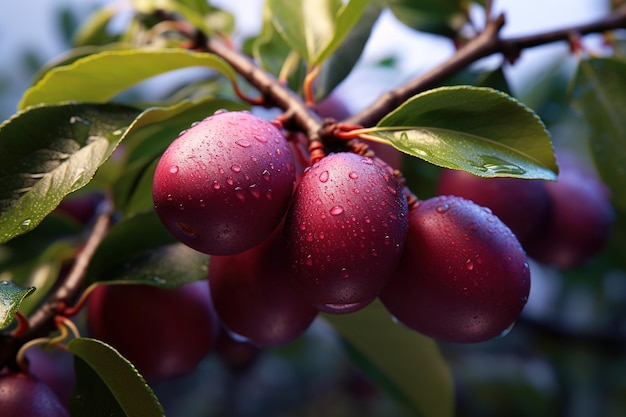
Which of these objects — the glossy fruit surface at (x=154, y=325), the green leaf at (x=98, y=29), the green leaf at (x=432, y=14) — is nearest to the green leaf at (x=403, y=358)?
→ the glossy fruit surface at (x=154, y=325)

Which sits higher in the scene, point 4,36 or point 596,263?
point 4,36

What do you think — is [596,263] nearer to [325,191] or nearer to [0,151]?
[325,191]

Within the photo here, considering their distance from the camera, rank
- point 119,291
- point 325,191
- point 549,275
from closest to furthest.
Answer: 1. point 325,191
2. point 119,291
3. point 549,275

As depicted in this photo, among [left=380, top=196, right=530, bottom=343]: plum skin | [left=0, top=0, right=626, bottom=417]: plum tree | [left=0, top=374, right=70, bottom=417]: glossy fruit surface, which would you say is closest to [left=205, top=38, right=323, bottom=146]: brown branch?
[left=0, top=0, right=626, bottom=417]: plum tree

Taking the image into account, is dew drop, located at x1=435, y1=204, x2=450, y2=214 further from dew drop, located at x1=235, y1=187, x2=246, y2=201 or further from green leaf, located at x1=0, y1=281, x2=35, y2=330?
green leaf, located at x1=0, y1=281, x2=35, y2=330

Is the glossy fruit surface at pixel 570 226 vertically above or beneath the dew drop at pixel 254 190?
beneath

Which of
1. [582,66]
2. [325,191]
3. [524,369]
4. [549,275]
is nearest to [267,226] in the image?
[325,191]

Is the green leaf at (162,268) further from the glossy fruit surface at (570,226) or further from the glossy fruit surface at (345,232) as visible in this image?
the glossy fruit surface at (570,226)
